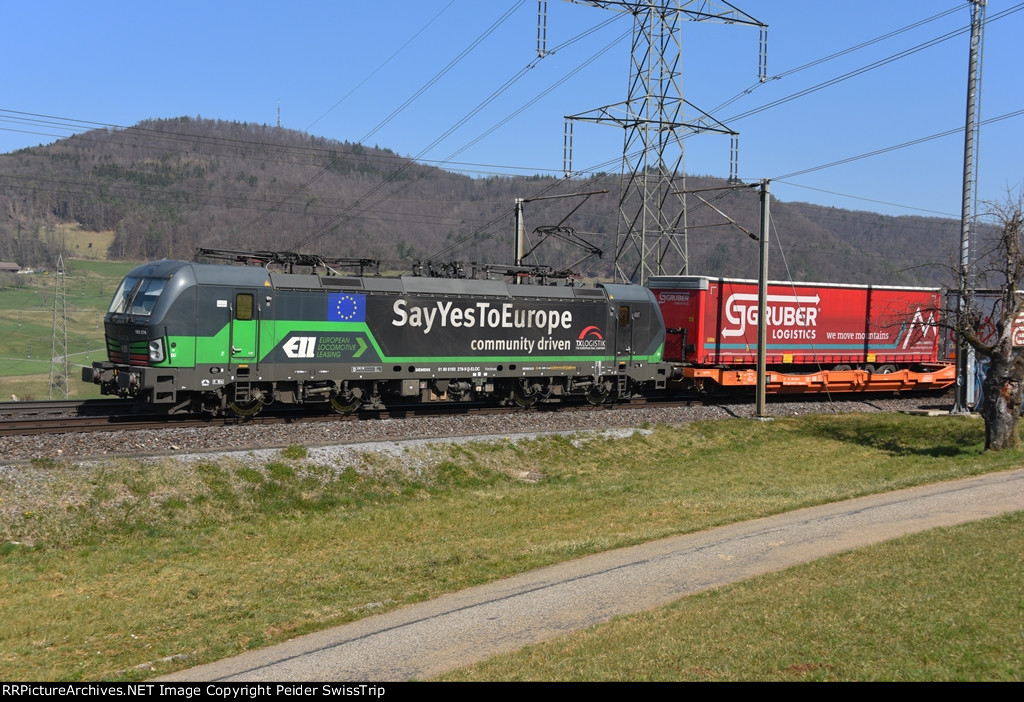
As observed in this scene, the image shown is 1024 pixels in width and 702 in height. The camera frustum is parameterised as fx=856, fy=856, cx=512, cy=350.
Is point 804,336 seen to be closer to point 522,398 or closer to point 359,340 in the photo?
point 522,398

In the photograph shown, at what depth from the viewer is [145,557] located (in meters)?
14.0

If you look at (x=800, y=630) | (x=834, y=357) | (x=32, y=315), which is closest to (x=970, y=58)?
(x=834, y=357)

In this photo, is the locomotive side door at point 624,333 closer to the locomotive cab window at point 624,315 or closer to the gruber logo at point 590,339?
the locomotive cab window at point 624,315

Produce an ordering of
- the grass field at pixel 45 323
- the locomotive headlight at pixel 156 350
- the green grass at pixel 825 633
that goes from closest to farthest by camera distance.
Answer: the green grass at pixel 825 633, the locomotive headlight at pixel 156 350, the grass field at pixel 45 323

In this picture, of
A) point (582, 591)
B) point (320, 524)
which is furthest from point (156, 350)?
point (582, 591)

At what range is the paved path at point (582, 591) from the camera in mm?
9016

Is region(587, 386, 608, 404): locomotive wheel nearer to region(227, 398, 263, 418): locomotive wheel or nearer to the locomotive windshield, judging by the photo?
region(227, 398, 263, 418): locomotive wheel

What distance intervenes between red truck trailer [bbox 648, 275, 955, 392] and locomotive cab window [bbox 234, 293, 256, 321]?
15228 millimetres

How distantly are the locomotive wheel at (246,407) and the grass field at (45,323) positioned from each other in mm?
46461

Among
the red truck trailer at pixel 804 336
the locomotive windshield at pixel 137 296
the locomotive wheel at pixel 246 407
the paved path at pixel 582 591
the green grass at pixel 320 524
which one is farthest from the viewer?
the red truck trailer at pixel 804 336

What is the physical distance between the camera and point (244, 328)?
67.6 ft

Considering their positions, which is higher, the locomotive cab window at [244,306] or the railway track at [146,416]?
the locomotive cab window at [244,306]

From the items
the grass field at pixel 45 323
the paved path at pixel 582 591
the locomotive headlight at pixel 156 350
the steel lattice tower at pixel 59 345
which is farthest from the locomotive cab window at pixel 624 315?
the grass field at pixel 45 323
